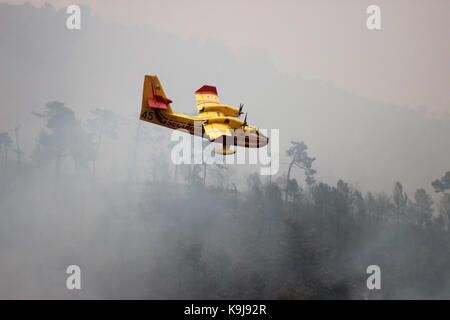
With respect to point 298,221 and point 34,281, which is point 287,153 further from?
point 34,281

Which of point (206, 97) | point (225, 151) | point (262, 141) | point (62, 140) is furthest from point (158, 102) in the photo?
point (62, 140)

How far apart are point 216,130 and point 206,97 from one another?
7.83 metres

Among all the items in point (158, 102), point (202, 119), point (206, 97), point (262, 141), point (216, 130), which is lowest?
point (262, 141)

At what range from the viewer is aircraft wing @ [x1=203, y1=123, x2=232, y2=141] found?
3656cm


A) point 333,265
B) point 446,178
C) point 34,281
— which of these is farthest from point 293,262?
point 34,281

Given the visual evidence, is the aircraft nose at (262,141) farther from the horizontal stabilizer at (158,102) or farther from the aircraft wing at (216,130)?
the horizontal stabilizer at (158,102)

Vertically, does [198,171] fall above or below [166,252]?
above

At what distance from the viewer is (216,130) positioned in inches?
1483

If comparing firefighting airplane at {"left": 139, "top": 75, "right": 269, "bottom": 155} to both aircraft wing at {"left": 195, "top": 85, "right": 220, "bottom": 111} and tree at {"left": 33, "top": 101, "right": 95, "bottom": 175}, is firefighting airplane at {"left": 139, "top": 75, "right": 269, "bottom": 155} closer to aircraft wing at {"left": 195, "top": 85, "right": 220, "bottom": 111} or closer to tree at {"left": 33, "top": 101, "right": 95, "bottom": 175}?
aircraft wing at {"left": 195, "top": 85, "right": 220, "bottom": 111}

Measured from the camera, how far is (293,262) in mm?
60812

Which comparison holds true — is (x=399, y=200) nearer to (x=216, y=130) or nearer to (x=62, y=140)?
(x=216, y=130)

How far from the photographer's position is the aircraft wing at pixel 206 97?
43.1 m

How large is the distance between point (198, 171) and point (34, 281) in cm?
3722

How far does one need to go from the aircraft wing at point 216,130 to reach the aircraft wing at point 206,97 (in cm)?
500
